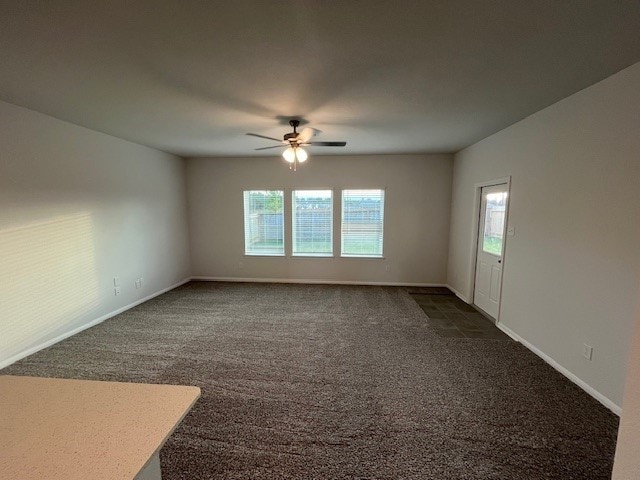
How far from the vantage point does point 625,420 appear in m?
0.76

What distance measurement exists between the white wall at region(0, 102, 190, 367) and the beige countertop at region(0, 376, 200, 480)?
8.60 ft

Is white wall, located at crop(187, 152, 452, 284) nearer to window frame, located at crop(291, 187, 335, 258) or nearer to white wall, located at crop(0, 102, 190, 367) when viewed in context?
window frame, located at crop(291, 187, 335, 258)

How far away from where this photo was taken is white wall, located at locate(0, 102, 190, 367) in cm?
271

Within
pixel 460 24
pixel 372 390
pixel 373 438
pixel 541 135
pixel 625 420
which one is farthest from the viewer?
pixel 541 135

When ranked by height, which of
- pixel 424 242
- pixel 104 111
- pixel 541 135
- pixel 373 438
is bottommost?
pixel 373 438

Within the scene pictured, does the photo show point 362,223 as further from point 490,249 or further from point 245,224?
point 245,224

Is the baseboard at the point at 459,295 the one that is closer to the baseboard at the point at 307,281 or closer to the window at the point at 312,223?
the baseboard at the point at 307,281

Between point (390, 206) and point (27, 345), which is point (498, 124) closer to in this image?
point (390, 206)

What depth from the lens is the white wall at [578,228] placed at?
2.00m

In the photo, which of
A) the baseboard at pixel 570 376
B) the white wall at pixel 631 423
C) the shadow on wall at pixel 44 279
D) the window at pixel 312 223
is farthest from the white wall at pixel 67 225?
the baseboard at pixel 570 376

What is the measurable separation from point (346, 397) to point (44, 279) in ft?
11.6

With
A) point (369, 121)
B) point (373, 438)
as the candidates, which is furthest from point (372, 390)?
point (369, 121)

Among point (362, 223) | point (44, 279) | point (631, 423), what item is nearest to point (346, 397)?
point (631, 423)

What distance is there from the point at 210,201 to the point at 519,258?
5.34 m
